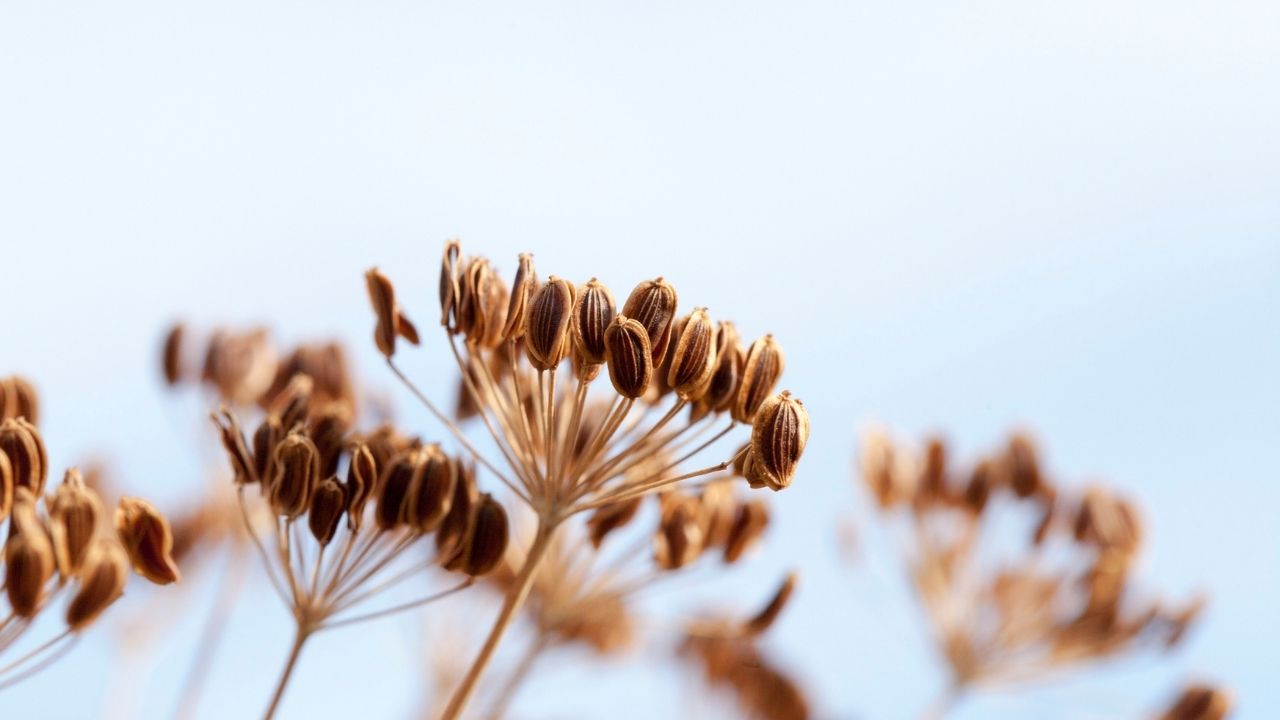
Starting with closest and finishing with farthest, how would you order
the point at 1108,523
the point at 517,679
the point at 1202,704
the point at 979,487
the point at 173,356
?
the point at 517,679 < the point at 173,356 < the point at 1202,704 < the point at 979,487 < the point at 1108,523

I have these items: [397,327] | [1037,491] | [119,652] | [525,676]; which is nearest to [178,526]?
[119,652]

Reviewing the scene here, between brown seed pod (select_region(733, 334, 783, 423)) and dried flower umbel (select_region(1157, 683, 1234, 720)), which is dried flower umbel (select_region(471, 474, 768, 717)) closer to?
brown seed pod (select_region(733, 334, 783, 423))

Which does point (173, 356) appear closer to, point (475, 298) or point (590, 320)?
point (475, 298)

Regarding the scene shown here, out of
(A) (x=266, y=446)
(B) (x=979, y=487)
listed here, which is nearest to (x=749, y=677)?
(B) (x=979, y=487)

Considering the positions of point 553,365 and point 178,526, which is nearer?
point 553,365

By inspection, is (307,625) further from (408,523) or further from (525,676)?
(525,676)

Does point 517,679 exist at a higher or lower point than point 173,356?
lower
